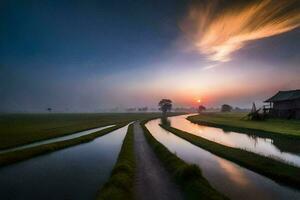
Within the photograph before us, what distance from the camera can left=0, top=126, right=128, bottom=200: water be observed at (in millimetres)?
14352

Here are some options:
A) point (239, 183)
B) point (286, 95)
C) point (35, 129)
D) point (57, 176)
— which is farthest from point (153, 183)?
point (286, 95)

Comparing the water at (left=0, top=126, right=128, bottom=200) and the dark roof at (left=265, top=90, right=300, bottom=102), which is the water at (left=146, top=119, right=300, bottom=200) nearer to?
the water at (left=0, top=126, right=128, bottom=200)

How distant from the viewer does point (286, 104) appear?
65.1 m

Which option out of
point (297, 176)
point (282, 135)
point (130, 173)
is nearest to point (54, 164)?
point (130, 173)

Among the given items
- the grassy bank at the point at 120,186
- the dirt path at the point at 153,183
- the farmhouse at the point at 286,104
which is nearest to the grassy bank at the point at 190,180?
the dirt path at the point at 153,183

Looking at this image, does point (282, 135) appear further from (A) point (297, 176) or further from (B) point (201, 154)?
(A) point (297, 176)

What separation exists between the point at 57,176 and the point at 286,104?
63610 millimetres

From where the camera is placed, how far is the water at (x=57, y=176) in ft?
47.1

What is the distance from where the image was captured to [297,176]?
1616cm

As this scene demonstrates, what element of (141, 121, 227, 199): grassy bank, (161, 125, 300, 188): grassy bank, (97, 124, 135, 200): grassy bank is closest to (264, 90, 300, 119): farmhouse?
(161, 125, 300, 188): grassy bank

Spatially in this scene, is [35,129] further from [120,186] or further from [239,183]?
[239,183]

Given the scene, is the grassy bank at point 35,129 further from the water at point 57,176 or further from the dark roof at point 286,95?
the dark roof at point 286,95

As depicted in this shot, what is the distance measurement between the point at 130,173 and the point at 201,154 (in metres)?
11.1

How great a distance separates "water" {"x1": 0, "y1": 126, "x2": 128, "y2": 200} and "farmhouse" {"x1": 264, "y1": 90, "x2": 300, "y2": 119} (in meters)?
52.7
